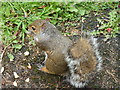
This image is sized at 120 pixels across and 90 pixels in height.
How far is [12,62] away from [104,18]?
1687 millimetres

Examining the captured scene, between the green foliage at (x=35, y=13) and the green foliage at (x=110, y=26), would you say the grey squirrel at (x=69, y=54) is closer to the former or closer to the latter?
the green foliage at (x=35, y=13)

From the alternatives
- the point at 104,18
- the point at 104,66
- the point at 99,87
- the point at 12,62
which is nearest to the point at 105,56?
the point at 104,66

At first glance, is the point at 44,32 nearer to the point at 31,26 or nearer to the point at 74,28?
the point at 31,26

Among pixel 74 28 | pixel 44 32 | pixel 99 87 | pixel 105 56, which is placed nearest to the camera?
pixel 44 32

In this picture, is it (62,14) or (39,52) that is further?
(62,14)

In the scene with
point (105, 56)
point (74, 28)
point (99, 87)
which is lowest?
point (99, 87)

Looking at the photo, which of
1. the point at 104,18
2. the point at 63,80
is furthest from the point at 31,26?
the point at 104,18

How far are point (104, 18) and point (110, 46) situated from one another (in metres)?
0.61

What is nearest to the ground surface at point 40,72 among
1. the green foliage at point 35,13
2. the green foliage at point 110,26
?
the green foliage at point 110,26

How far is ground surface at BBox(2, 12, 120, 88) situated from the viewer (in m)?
3.56

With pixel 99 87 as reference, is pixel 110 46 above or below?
above

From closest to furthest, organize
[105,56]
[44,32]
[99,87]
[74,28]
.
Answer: [44,32]
[99,87]
[105,56]
[74,28]

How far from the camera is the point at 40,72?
3.67 meters

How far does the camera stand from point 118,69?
3.69m
